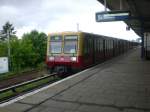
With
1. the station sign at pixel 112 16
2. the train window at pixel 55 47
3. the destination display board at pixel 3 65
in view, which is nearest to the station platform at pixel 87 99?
the train window at pixel 55 47

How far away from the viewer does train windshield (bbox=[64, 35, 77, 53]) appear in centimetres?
1412

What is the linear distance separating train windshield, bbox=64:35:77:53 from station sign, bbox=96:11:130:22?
6.48 ft

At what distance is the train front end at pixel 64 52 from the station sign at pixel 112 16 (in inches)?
72.4

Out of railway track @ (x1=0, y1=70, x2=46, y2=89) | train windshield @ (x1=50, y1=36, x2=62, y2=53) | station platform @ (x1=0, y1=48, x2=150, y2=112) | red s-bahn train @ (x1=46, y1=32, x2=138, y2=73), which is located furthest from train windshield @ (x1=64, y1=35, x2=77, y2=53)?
station platform @ (x1=0, y1=48, x2=150, y2=112)

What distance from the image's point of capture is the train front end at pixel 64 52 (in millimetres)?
14016

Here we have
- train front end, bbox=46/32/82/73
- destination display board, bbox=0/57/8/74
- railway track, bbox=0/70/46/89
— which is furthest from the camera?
destination display board, bbox=0/57/8/74

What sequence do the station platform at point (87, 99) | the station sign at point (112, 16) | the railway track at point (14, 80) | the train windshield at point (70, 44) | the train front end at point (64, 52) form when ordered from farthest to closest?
the station sign at point (112, 16)
the train windshield at point (70, 44)
the train front end at point (64, 52)
the railway track at point (14, 80)
the station platform at point (87, 99)

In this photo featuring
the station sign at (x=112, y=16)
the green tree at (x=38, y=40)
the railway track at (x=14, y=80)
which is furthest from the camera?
the green tree at (x=38, y=40)

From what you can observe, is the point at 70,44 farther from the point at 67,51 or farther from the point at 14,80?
the point at 14,80

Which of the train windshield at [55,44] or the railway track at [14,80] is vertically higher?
the train windshield at [55,44]

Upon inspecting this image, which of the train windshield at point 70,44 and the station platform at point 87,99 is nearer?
the station platform at point 87,99

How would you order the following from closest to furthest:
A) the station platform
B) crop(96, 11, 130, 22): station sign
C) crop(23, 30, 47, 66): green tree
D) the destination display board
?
the station platform < crop(96, 11, 130, 22): station sign < the destination display board < crop(23, 30, 47, 66): green tree

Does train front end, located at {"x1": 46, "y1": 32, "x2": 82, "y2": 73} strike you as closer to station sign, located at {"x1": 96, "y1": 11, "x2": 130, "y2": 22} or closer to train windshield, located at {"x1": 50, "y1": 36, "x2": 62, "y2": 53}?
train windshield, located at {"x1": 50, "y1": 36, "x2": 62, "y2": 53}

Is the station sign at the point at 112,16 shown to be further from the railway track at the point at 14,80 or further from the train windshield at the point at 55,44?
the railway track at the point at 14,80
